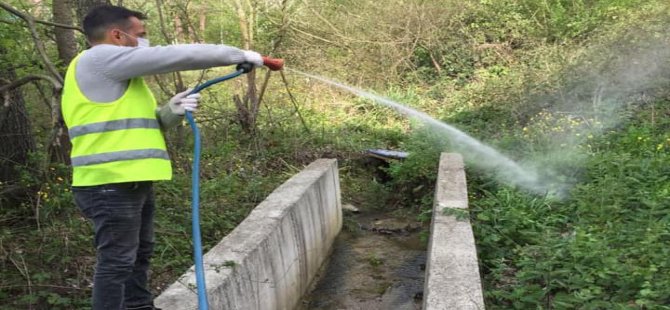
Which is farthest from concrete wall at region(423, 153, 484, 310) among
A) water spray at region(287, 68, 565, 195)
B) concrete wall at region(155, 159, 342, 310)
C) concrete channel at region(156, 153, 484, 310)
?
concrete wall at region(155, 159, 342, 310)

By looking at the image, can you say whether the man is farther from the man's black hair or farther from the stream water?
the stream water

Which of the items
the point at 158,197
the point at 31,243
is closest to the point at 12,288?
the point at 31,243

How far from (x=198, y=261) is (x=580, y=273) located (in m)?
2.52

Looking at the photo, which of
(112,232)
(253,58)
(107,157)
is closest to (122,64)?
(107,157)

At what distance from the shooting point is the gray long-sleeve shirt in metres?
2.57

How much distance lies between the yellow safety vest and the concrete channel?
3.06ft

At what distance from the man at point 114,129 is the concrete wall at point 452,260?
5.55 feet

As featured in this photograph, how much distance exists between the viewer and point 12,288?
3.64 metres

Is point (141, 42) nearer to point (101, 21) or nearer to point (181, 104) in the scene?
point (101, 21)

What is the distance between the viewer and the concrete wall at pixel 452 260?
316 centimetres

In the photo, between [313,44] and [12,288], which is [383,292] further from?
[313,44]

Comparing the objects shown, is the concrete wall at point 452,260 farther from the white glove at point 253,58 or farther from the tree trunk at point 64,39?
the tree trunk at point 64,39

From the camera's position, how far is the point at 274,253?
435 centimetres

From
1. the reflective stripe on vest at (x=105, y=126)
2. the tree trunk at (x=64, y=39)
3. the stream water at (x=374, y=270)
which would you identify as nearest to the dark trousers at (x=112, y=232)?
the reflective stripe on vest at (x=105, y=126)
